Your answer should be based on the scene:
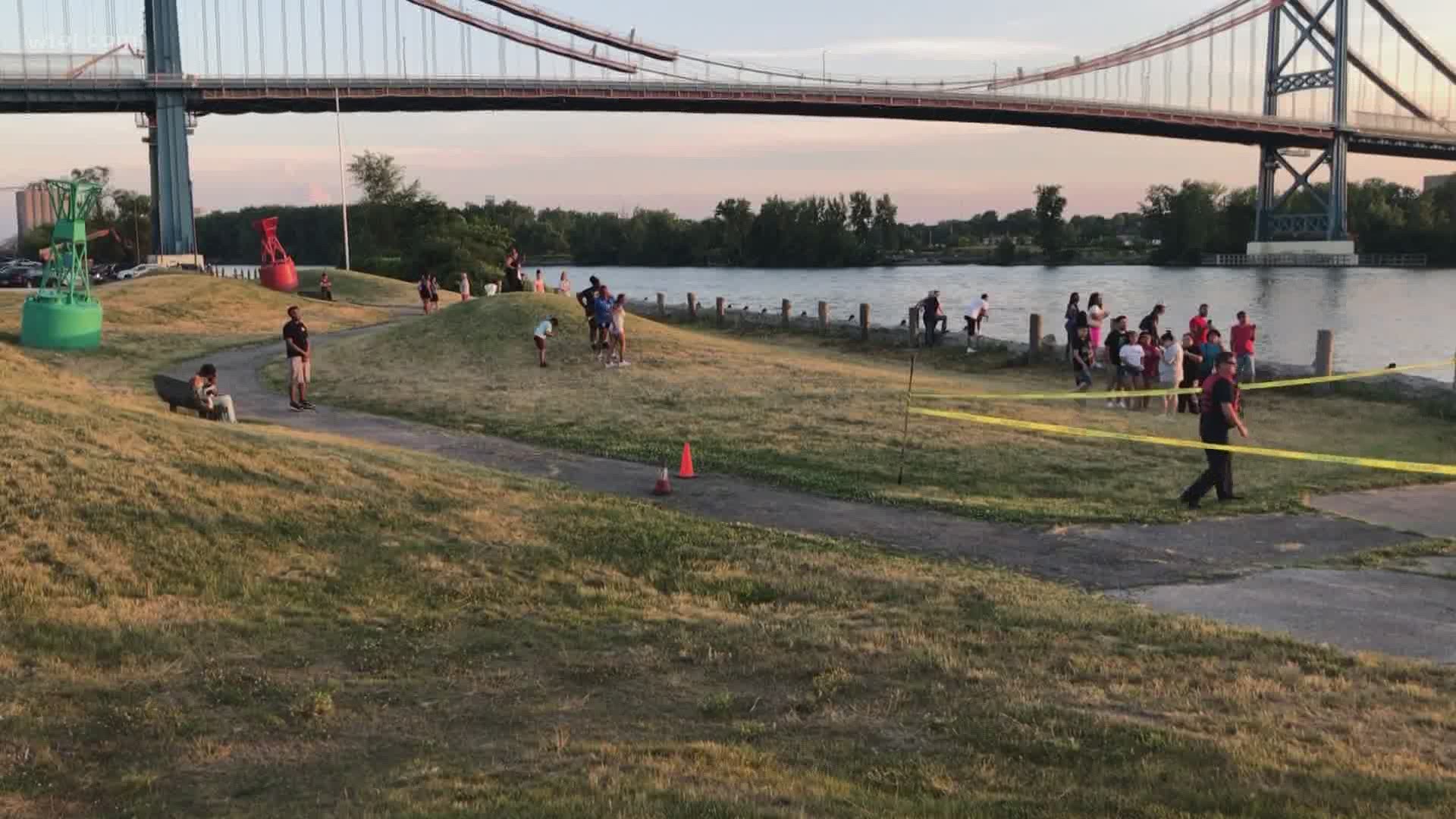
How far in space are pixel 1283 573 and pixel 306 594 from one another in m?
6.47

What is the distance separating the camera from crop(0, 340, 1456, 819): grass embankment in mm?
4383

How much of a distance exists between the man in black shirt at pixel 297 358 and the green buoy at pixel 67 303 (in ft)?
27.8

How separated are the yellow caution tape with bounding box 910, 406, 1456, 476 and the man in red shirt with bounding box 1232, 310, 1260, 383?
4868mm

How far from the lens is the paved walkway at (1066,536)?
325 inches

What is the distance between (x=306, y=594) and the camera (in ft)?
22.9

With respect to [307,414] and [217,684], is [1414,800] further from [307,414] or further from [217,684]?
[307,414]

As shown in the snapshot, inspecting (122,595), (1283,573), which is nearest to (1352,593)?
(1283,573)

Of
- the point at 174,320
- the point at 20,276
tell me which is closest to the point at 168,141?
the point at 20,276

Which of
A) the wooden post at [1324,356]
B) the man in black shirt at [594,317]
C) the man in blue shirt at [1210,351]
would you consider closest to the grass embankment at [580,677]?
the man in blue shirt at [1210,351]

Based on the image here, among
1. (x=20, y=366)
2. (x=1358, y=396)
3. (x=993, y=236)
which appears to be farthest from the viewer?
(x=993, y=236)

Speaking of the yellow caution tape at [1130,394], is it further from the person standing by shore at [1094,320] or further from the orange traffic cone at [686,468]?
the orange traffic cone at [686,468]

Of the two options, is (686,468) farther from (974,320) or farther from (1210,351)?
(974,320)

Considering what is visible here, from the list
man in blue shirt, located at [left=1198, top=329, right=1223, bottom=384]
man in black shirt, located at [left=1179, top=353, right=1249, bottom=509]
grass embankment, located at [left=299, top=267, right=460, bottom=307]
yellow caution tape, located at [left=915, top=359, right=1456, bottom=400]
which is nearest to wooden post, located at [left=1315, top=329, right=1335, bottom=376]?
yellow caution tape, located at [left=915, top=359, right=1456, bottom=400]

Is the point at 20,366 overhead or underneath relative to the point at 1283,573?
overhead
